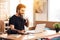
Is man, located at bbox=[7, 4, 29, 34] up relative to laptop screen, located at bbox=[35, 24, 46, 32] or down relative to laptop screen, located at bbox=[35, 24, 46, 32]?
up

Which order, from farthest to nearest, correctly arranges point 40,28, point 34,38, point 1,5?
point 1,5, point 40,28, point 34,38

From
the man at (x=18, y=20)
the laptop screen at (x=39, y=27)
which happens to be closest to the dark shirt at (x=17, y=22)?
the man at (x=18, y=20)

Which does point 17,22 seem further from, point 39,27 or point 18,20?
point 39,27

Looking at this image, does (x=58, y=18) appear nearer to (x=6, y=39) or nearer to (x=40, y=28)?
(x=40, y=28)

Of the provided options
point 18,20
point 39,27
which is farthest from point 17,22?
point 39,27

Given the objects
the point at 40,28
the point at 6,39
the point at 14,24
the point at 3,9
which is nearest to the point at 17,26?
the point at 14,24

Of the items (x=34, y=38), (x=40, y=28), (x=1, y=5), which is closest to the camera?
(x=34, y=38)

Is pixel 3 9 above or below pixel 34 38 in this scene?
above

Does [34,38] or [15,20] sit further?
[15,20]

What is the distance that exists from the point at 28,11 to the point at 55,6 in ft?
3.76

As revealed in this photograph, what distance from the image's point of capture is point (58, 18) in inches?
264

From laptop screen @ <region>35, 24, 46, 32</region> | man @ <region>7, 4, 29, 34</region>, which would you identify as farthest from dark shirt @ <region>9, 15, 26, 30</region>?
laptop screen @ <region>35, 24, 46, 32</region>

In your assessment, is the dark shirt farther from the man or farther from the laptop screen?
the laptop screen

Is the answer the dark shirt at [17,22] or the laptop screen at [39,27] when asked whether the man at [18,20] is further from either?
the laptop screen at [39,27]
